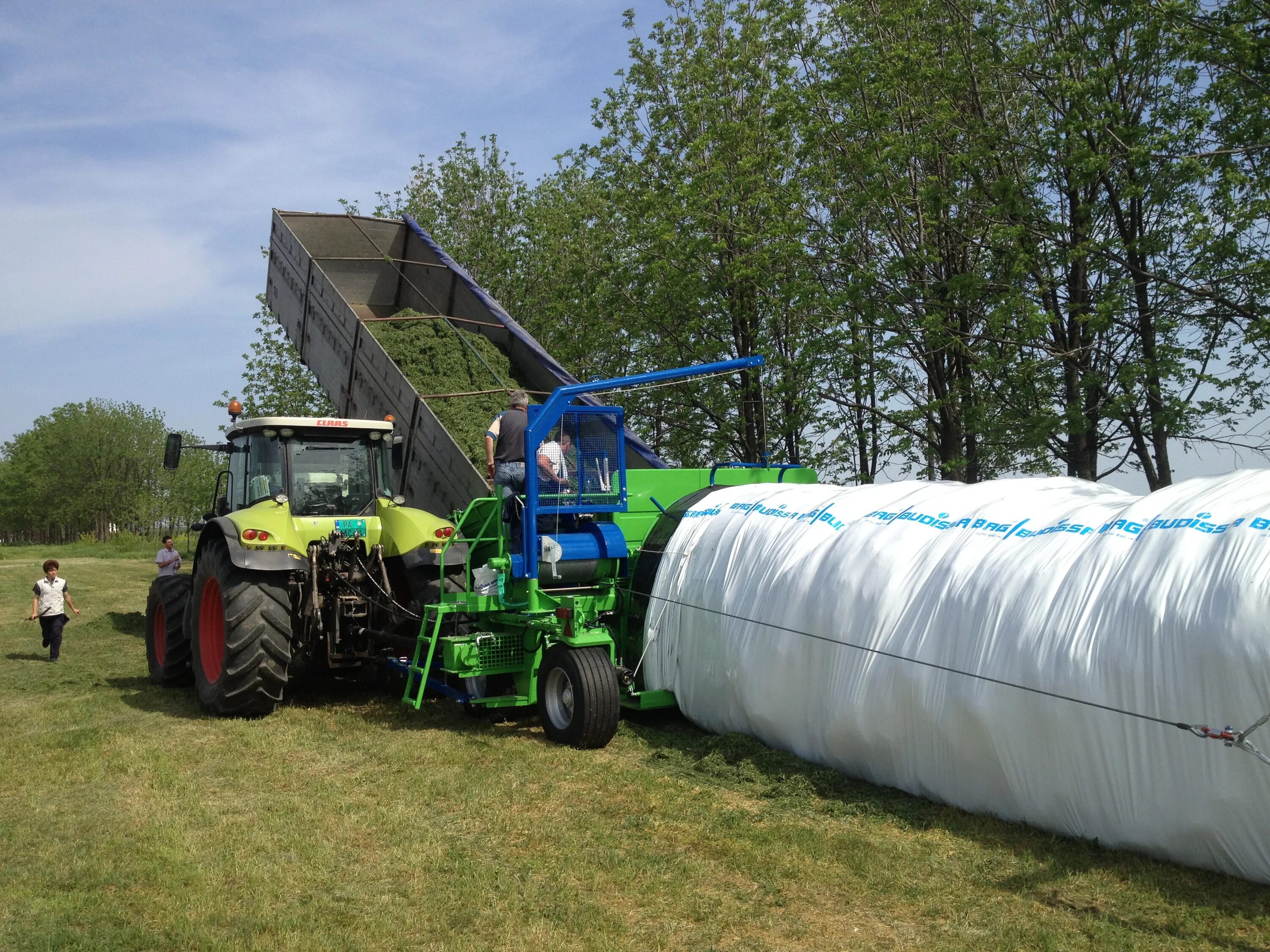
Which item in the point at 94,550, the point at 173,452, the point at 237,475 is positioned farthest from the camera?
the point at 94,550

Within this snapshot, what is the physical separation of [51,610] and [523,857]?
410 inches

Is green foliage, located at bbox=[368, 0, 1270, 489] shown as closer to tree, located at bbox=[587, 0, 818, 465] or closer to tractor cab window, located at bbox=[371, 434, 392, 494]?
tree, located at bbox=[587, 0, 818, 465]

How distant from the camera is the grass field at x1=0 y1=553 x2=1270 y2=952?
190 inches

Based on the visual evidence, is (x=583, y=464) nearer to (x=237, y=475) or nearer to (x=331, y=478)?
(x=331, y=478)

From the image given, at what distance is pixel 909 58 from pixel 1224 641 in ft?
43.8

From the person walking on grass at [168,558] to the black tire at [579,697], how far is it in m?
11.7

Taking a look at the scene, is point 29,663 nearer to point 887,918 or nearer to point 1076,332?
point 887,918

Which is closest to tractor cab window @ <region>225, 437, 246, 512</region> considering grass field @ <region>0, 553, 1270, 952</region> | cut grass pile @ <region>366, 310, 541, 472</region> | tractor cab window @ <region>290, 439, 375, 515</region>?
tractor cab window @ <region>290, 439, 375, 515</region>

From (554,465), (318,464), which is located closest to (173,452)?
(318,464)

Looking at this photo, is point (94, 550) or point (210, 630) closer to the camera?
point (210, 630)

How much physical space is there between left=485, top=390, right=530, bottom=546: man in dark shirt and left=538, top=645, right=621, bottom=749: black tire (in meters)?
1.23

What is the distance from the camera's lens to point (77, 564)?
34.7 metres

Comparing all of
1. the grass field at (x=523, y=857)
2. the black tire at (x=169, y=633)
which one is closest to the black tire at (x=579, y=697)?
the grass field at (x=523, y=857)

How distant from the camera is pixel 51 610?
13664 mm
